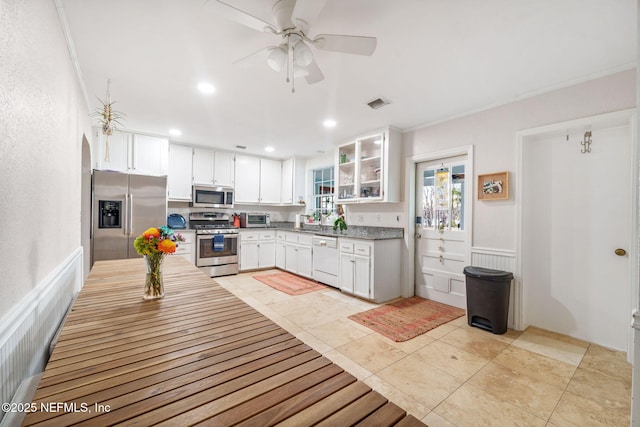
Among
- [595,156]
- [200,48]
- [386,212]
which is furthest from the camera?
[386,212]

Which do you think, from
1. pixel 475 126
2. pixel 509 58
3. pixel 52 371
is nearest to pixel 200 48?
pixel 52 371

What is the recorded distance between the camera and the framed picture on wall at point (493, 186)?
2.96 m

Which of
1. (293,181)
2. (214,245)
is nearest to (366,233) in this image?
(293,181)

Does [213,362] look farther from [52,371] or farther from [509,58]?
[509,58]

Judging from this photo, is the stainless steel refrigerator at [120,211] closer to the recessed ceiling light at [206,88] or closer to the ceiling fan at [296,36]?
the recessed ceiling light at [206,88]

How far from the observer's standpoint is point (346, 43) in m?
1.69

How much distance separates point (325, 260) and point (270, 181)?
8.23ft

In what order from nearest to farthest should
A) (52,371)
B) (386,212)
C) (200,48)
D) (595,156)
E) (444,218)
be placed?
1. (52,371)
2. (200,48)
3. (595,156)
4. (444,218)
5. (386,212)

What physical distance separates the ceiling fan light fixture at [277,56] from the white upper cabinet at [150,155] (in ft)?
11.7

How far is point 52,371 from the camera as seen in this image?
2.73 feet

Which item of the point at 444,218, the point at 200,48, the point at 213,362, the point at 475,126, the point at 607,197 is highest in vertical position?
the point at 200,48

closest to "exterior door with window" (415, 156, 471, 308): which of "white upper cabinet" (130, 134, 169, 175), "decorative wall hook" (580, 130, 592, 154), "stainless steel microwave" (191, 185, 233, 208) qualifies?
"decorative wall hook" (580, 130, 592, 154)

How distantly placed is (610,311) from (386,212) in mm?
2611

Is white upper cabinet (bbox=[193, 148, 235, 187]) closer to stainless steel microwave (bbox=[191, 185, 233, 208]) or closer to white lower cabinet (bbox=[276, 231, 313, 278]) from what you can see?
stainless steel microwave (bbox=[191, 185, 233, 208])
